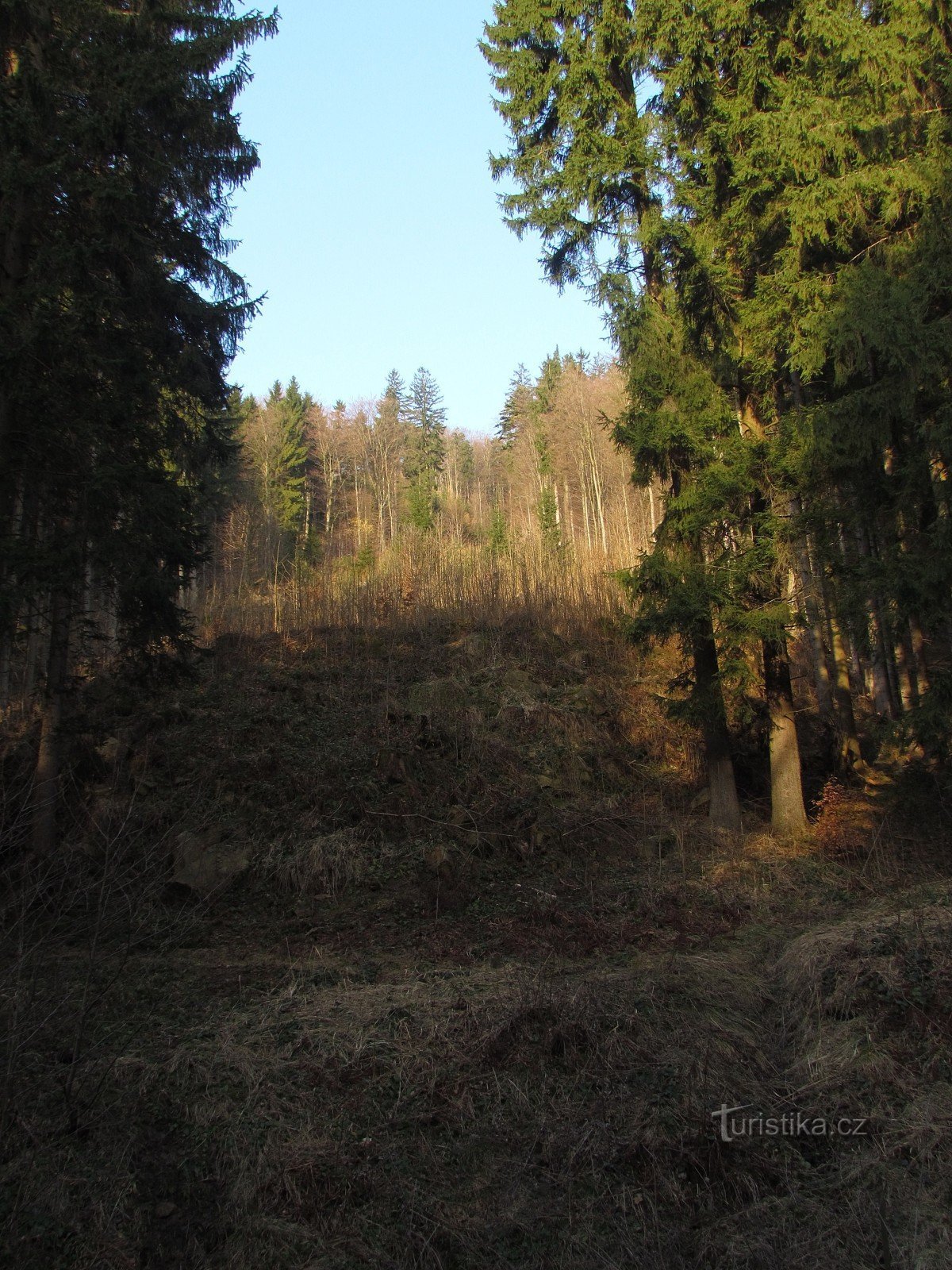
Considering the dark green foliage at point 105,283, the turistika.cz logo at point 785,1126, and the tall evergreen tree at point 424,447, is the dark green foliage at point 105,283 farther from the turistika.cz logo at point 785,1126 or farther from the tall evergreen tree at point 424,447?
the tall evergreen tree at point 424,447

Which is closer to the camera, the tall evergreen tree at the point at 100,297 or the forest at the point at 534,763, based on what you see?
the forest at the point at 534,763

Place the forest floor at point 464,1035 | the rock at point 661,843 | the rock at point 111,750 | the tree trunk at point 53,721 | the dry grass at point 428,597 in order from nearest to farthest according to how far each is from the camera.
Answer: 1. the forest floor at point 464,1035
2. the tree trunk at point 53,721
3. the rock at point 661,843
4. the rock at point 111,750
5. the dry grass at point 428,597

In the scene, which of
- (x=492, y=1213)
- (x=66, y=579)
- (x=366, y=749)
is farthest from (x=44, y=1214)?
(x=366, y=749)

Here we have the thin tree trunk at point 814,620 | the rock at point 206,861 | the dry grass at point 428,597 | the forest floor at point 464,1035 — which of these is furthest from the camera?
the dry grass at point 428,597

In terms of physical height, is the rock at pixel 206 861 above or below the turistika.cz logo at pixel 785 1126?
above

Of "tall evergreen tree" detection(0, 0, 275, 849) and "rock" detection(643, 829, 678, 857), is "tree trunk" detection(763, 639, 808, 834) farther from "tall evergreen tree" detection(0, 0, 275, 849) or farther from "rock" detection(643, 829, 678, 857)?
"tall evergreen tree" detection(0, 0, 275, 849)

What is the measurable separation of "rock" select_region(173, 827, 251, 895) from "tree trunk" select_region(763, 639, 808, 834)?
705cm

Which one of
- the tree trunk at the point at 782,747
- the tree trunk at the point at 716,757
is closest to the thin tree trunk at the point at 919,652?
the tree trunk at the point at 782,747

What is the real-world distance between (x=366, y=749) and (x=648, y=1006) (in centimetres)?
674

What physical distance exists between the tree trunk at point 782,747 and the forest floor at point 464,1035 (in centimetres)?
48

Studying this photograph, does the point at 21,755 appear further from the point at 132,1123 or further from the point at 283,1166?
the point at 283,1166

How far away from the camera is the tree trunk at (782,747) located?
10.8 metres

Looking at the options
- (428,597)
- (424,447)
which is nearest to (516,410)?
(424,447)

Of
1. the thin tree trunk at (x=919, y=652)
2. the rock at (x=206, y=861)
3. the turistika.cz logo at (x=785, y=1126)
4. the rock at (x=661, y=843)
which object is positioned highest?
the thin tree trunk at (x=919, y=652)
